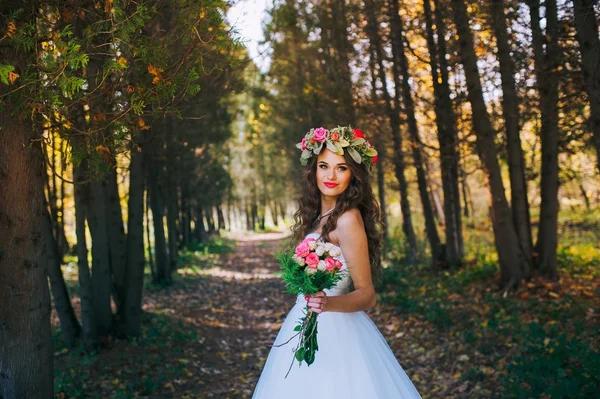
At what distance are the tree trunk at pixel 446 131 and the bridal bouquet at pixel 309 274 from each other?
Answer: 7510mm

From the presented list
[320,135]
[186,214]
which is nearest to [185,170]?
[186,214]

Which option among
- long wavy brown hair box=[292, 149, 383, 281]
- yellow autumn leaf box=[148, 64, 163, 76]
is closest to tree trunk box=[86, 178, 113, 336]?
yellow autumn leaf box=[148, 64, 163, 76]

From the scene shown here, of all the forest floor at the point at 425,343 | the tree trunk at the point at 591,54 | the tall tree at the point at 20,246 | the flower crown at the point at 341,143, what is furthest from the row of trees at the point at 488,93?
the tall tree at the point at 20,246

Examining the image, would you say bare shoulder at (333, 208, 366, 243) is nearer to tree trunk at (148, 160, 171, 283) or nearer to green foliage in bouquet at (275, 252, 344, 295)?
green foliage in bouquet at (275, 252, 344, 295)

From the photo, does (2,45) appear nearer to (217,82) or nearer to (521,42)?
(217,82)

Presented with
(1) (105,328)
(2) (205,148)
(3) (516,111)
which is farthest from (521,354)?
(2) (205,148)

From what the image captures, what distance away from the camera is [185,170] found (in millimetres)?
19359

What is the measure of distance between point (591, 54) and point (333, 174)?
13.0 feet

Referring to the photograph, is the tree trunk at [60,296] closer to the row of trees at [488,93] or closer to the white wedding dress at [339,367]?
the row of trees at [488,93]

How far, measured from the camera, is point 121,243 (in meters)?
9.77

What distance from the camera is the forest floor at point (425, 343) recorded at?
6.70 m

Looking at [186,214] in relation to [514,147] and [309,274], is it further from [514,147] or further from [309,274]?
[309,274]

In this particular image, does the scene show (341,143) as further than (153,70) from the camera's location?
No

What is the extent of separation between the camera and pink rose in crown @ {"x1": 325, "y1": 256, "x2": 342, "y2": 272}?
3510 mm
